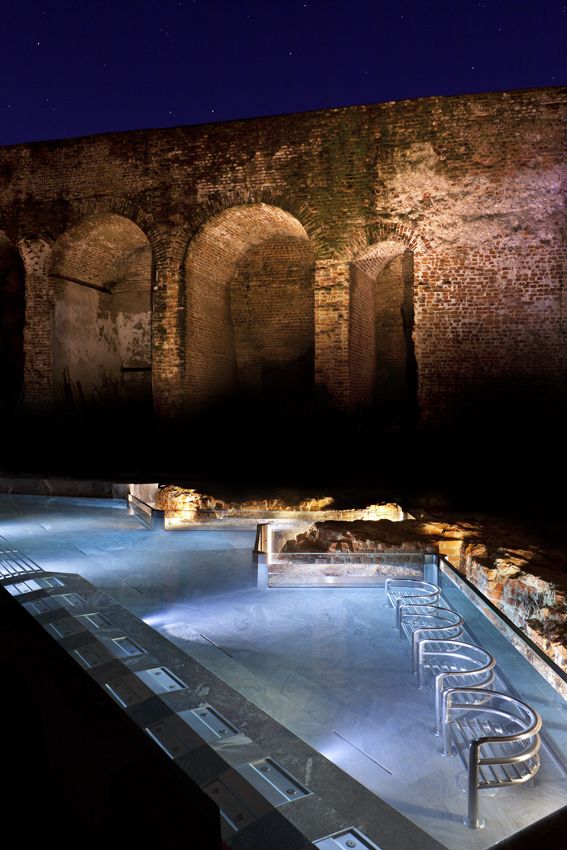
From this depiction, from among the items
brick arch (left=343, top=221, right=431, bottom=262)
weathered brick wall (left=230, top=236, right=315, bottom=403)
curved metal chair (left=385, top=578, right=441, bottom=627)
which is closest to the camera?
curved metal chair (left=385, top=578, right=441, bottom=627)

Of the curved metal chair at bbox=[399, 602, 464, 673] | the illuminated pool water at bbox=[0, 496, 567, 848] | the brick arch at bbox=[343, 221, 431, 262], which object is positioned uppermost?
the brick arch at bbox=[343, 221, 431, 262]

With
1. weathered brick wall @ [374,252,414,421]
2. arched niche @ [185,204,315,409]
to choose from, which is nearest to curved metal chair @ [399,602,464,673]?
arched niche @ [185,204,315,409]

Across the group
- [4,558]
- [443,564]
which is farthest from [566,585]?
[4,558]

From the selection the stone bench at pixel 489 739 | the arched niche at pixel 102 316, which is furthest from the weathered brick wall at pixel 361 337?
the stone bench at pixel 489 739

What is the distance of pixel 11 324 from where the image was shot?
13.6 metres

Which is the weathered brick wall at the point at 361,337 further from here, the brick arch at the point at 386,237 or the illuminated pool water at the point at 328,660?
the illuminated pool water at the point at 328,660

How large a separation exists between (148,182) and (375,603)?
956 centimetres

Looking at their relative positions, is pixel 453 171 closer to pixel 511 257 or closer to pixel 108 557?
pixel 511 257

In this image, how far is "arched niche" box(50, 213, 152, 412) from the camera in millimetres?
11891

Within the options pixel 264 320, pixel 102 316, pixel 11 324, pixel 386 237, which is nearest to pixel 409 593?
pixel 386 237

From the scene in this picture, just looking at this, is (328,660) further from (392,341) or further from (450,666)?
(392,341)

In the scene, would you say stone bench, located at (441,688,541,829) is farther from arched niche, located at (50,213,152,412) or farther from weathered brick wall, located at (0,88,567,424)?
arched niche, located at (50,213,152,412)

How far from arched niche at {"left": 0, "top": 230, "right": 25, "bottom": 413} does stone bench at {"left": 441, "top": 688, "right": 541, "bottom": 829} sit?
12.9m

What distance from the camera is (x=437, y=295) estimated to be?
9727mm
